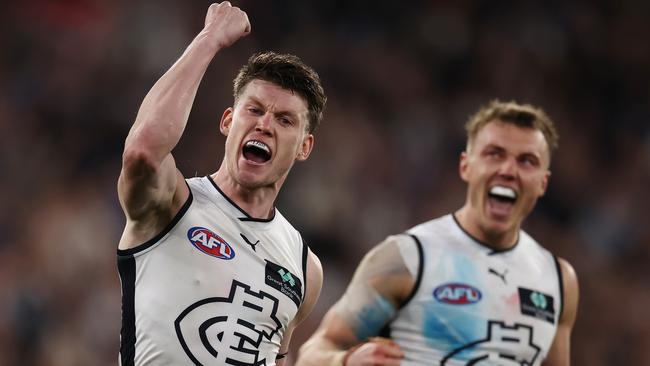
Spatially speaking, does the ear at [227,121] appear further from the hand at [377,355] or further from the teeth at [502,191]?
Result: the teeth at [502,191]

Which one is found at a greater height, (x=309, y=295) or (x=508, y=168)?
(x=508, y=168)

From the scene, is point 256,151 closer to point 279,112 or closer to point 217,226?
point 279,112

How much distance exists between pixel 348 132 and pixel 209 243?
24.0 feet

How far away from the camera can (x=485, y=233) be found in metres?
5.24

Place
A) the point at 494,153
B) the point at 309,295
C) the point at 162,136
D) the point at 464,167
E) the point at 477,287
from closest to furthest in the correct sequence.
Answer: the point at 162,136 < the point at 309,295 < the point at 477,287 < the point at 494,153 < the point at 464,167

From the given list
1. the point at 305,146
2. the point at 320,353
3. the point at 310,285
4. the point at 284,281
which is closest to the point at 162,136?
the point at 284,281

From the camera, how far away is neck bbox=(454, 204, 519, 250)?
17.1 feet

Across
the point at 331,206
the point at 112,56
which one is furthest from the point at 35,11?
the point at 331,206

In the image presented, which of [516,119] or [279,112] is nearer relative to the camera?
[279,112]

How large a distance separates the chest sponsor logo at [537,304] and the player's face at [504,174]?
37cm

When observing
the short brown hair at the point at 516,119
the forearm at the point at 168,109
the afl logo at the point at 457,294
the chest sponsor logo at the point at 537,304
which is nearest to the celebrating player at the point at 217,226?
the forearm at the point at 168,109

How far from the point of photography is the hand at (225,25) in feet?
11.4

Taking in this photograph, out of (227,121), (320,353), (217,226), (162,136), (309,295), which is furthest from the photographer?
(320,353)

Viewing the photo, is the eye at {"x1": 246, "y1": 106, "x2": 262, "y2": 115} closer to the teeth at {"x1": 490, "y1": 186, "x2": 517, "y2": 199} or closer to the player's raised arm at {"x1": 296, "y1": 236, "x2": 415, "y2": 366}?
the player's raised arm at {"x1": 296, "y1": 236, "x2": 415, "y2": 366}
